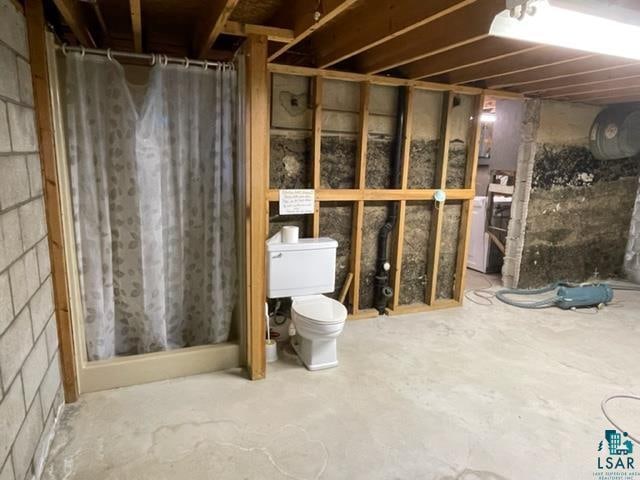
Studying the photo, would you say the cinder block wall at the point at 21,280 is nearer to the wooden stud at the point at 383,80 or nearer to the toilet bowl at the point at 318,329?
the toilet bowl at the point at 318,329

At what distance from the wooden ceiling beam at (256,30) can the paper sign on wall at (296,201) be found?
3.72 feet

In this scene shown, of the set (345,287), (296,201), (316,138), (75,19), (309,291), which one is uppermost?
(75,19)

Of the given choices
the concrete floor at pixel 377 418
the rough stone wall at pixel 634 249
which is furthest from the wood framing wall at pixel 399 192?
the rough stone wall at pixel 634 249

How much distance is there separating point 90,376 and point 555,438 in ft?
8.65

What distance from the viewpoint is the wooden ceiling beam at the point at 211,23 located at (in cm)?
179

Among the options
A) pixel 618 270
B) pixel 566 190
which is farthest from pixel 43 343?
pixel 618 270

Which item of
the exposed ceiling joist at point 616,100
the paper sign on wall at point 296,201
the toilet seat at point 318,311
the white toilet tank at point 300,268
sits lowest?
the toilet seat at point 318,311

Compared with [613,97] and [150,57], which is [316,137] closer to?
[150,57]

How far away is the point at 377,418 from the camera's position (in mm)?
2176

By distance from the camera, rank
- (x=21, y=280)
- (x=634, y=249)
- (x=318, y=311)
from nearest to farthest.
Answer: (x=21, y=280) → (x=318, y=311) → (x=634, y=249)

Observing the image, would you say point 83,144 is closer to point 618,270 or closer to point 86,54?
point 86,54

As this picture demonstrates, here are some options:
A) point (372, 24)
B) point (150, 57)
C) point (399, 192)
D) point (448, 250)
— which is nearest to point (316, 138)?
point (399, 192)

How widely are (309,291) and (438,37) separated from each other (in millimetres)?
1872

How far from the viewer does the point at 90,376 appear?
7.64 ft
